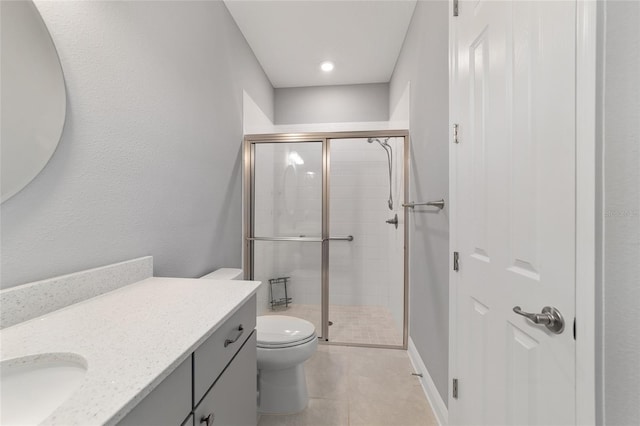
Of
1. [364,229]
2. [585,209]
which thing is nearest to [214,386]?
[585,209]

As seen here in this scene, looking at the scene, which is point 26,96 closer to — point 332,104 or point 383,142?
point 383,142

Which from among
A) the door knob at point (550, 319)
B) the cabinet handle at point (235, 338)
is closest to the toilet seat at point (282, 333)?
the cabinet handle at point (235, 338)

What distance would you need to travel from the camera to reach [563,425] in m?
0.62

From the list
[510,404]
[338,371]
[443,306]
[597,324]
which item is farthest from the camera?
[338,371]

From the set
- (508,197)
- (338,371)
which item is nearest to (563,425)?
(508,197)

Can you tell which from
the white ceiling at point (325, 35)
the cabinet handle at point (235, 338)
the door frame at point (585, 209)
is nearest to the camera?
the door frame at point (585, 209)

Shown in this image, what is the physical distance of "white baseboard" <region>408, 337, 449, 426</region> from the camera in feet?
4.37

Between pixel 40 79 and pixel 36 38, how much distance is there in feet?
0.37

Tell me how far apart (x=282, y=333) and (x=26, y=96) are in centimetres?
146

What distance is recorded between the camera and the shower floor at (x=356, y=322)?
225 centimetres

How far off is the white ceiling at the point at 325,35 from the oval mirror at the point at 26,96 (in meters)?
1.53

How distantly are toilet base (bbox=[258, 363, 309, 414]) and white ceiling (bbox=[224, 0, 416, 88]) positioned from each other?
246cm

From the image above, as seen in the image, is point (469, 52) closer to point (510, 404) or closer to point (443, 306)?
point (443, 306)

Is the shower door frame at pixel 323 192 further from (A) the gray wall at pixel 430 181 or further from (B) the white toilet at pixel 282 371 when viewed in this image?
(B) the white toilet at pixel 282 371
